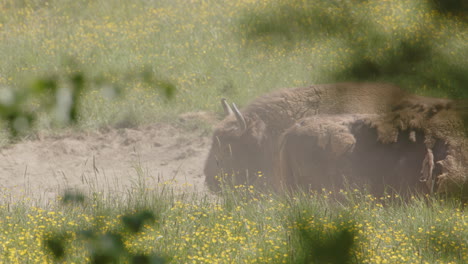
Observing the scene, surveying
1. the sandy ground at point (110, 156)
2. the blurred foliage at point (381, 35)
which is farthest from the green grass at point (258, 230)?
the blurred foliage at point (381, 35)

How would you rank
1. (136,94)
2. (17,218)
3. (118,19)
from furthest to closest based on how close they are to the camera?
(118,19)
(136,94)
(17,218)

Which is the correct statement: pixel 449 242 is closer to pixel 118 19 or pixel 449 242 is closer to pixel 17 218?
pixel 17 218

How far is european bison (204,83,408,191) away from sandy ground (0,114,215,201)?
1.95 feet

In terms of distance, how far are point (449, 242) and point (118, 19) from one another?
385 inches

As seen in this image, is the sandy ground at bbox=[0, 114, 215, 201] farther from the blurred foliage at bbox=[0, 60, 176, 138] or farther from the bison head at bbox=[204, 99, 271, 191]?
the blurred foliage at bbox=[0, 60, 176, 138]

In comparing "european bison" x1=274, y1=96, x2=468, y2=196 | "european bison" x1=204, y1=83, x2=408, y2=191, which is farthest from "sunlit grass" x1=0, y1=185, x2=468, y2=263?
"european bison" x1=204, y1=83, x2=408, y2=191

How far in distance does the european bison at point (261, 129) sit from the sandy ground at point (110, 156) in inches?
23.4

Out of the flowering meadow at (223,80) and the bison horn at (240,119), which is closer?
the flowering meadow at (223,80)

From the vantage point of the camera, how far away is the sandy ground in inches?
301

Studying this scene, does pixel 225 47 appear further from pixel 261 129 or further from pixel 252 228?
pixel 252 228

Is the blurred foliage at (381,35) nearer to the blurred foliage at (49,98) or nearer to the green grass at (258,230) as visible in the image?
the green grass at (258,230)

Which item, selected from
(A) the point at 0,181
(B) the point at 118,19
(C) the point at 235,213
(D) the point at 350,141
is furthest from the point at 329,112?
(B) the point at 118,19

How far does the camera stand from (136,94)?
384 inches

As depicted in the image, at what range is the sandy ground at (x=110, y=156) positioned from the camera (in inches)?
301
